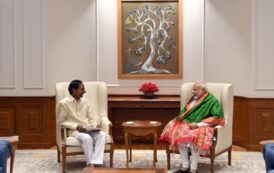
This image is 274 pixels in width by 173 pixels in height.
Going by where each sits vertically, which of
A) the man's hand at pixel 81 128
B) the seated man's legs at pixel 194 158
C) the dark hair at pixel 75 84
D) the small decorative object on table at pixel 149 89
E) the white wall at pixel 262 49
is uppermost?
the white wall at pixel 262 49

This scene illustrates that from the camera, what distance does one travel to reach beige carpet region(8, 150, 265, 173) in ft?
19.3

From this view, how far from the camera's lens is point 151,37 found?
7582mm

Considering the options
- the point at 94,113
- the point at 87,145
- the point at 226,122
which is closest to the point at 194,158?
the point at 226,122

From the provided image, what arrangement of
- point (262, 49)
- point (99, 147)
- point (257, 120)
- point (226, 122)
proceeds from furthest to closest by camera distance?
point (257, 120)
point (262, 49)
point (226, 122)
point (99, 147)

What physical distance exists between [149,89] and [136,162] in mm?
1430

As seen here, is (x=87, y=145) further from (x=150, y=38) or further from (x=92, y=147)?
(x=150, y=38)

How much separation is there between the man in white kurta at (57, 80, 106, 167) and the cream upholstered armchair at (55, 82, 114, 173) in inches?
3.6

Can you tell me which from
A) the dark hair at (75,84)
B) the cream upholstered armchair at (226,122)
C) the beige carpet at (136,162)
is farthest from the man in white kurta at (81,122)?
the cream upholstered armchair at (226,122)

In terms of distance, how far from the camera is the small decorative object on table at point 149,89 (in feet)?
23.8

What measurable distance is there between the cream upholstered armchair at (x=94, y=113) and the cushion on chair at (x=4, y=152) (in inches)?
37.4

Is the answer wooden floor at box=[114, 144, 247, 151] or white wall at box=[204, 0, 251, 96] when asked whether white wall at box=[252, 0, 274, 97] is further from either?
wooden floor at box=[114, 144, 247, 151]

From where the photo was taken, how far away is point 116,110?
761cm

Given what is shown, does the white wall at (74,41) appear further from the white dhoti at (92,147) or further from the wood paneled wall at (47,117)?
the white dhoti at (92,147)

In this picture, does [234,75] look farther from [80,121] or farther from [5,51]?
[5,51]
